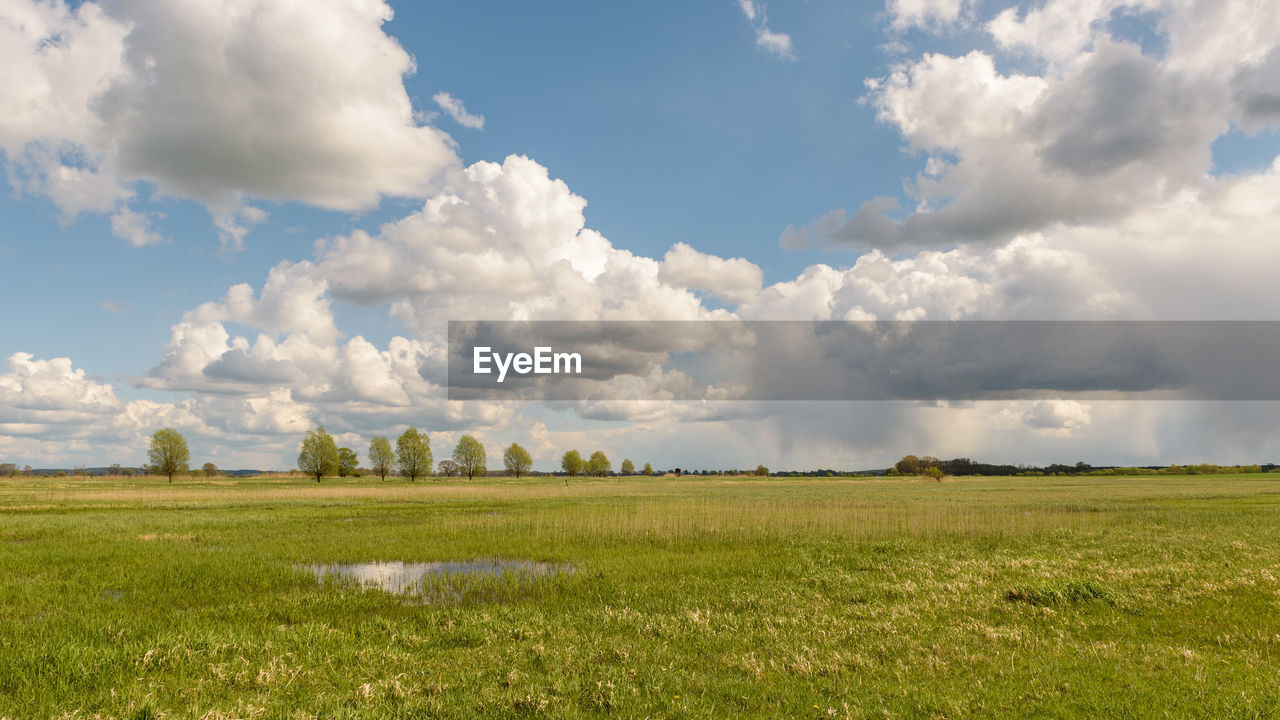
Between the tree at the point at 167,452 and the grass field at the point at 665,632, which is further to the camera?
the tree at the point at 167,452

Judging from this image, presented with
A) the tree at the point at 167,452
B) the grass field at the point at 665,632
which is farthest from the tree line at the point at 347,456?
the grass field at the point at 665,632

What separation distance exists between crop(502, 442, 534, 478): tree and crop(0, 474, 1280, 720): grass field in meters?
169

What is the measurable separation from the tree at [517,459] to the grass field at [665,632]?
16896cm

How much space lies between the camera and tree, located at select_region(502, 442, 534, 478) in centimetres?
19438

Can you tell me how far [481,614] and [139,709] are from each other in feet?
22.4

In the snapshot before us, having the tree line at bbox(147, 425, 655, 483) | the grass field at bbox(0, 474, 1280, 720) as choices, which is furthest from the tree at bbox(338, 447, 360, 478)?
the grass field at bbox(0, 474, 1280, 720)

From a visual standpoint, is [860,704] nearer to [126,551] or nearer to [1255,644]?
[1255,644]

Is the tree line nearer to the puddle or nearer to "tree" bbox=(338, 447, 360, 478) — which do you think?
"tree" bbox=(338, 447, 360, 478)

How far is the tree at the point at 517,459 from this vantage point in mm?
194375

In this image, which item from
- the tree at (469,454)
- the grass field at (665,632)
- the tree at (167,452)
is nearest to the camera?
the grass field at (665,632)

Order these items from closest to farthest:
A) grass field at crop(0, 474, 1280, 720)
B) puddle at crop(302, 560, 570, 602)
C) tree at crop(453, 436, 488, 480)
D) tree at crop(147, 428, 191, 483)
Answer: grass field at crop(0, 474, 1280, 720) → puddle at crop(302, 560, 570, 602) → tree at crop(147, 428, 191, 483) → tree at crop(453, 436, 488, 480)

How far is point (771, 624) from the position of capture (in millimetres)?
13516

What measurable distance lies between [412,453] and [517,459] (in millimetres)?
58265

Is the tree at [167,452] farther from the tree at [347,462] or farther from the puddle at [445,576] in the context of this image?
the puddle at [445,576]
